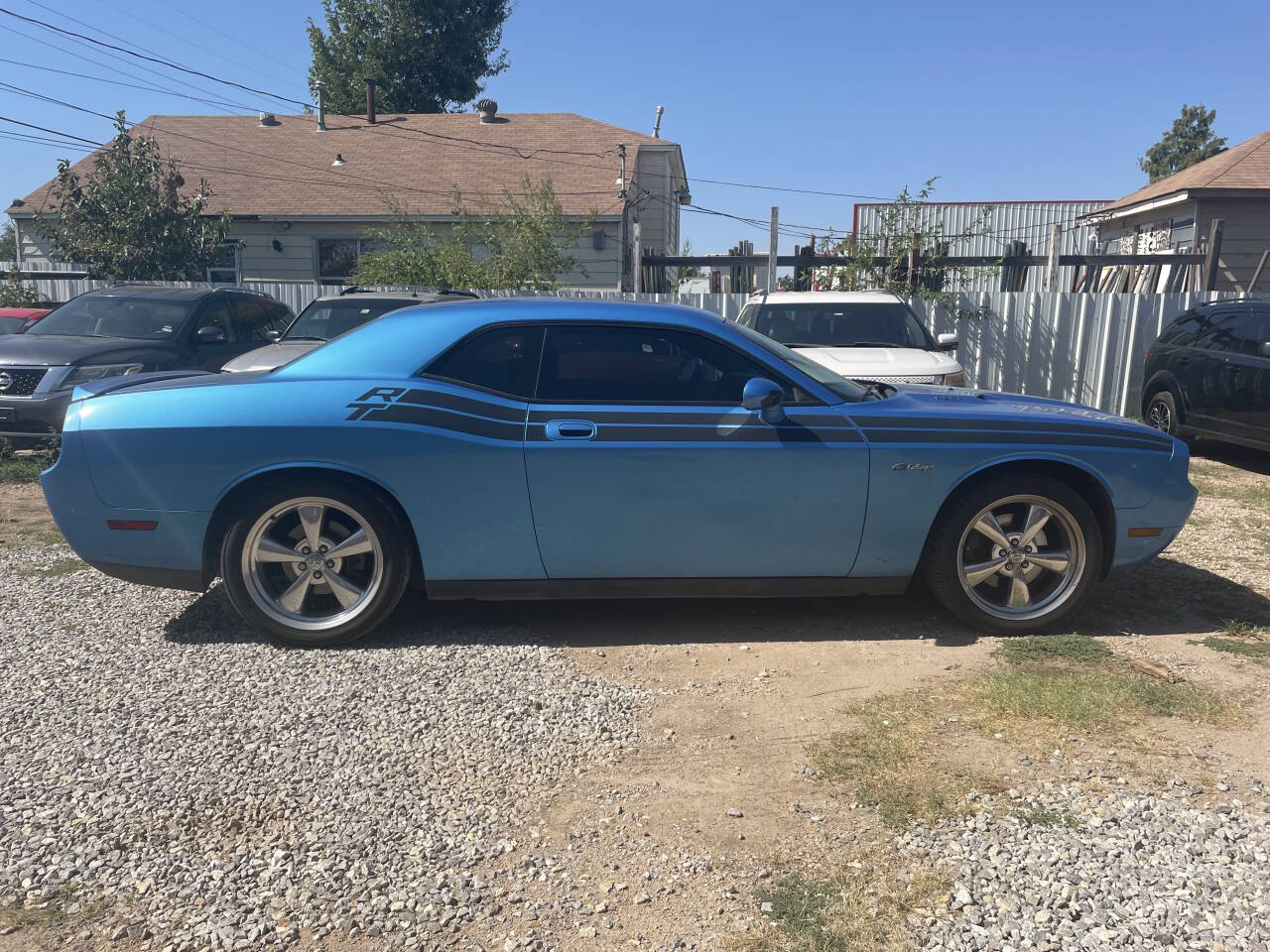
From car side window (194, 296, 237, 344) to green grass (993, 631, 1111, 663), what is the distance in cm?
847

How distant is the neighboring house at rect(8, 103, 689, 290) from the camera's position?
18.9 meters

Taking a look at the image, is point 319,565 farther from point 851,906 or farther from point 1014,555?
point 1014,555

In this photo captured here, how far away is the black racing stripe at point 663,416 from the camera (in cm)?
445

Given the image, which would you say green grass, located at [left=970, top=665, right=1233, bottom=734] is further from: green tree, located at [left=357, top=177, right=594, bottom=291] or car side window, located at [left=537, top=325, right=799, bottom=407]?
green tree, located at [left=357, top=177, right=594, bottom=291]

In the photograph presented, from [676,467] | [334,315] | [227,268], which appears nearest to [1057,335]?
[334,315]

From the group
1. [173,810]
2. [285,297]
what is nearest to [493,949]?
[173,810]

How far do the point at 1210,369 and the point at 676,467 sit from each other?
7.47m

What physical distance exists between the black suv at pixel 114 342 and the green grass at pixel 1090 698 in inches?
291

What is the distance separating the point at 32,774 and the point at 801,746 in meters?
2.65

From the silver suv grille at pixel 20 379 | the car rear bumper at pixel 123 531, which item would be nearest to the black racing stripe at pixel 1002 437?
the car rear bumper at pixel 123 531

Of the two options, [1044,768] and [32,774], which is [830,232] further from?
[32,774]

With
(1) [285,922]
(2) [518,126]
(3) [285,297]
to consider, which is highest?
(2) [518,126]

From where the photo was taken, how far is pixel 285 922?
8.48 feet

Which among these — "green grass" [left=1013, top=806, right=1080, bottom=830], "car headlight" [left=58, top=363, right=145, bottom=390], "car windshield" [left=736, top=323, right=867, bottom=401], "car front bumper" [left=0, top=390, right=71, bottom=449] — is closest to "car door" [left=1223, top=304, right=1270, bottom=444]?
"car windshield" [left=736, top=323, right=867, bottom=401]
